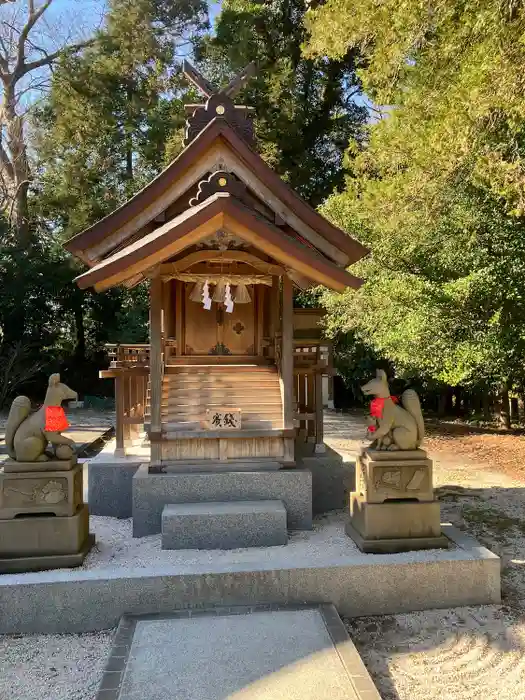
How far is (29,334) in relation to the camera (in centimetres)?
2102

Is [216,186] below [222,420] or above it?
above

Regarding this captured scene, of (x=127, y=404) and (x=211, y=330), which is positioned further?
(x=127, y=404)

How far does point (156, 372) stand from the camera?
5.75m

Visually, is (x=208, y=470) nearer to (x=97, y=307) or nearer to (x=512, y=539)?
(x=512, y=539)

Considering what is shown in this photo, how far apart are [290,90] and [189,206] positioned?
50.8ft

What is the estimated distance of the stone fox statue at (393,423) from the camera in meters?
5.02

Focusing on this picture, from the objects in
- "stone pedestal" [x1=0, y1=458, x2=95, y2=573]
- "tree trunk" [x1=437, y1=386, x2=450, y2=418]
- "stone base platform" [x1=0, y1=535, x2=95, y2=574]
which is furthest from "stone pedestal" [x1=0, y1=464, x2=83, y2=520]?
"tree trunk" [x1=437, y1=386, x2=450, y2=418]

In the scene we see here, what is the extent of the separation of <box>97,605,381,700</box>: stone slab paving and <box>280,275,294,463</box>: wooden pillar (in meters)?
1.97

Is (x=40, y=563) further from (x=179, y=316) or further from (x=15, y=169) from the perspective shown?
(x=15, y=169)

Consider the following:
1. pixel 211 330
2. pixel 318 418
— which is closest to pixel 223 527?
pixel 318 418

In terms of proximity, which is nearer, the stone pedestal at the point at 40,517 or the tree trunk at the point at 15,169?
the stone pedestal at the point at 40,517

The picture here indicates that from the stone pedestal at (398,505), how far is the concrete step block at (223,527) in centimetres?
90

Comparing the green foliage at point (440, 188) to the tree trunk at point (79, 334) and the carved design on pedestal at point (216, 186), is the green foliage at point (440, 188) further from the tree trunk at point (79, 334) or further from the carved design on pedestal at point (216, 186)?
the tree trunk at point (79, 334)

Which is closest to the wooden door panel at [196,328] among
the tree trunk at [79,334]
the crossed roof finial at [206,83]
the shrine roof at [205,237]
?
the shrine roof at [205,237]
